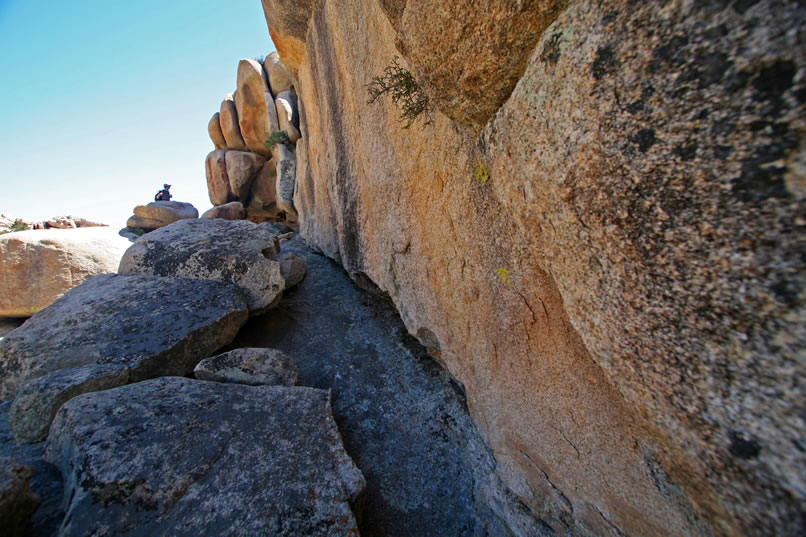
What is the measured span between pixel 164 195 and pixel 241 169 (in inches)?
198

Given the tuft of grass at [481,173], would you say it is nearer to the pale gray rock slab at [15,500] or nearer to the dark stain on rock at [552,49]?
the dark stain on rock at [552,49]

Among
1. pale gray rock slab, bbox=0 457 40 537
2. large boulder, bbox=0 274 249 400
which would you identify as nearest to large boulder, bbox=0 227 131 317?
large boulder, bbox=0 274 249 400

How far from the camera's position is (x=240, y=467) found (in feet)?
8.02

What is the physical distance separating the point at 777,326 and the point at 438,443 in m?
3.12

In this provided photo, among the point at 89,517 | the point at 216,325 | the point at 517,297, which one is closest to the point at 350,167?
the point at 216,325

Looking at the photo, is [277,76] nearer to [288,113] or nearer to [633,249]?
[288,113]

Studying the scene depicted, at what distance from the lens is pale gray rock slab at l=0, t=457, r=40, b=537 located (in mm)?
1874

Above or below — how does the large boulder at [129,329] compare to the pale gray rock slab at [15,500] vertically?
above

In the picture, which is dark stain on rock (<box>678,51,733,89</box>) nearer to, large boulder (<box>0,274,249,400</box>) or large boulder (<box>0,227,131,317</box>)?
large boulder (<box>0,274,249,400</box>)

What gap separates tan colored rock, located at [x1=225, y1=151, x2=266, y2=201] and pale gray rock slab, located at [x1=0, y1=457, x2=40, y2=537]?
16.4 meters

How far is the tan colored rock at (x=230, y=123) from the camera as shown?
1639cm

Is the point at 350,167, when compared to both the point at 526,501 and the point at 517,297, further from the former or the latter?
the point at 526,501

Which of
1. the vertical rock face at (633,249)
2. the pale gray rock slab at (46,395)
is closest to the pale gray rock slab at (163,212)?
the pale gray rock slab at (46,395)

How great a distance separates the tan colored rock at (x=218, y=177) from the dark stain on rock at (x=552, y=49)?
18.2 meters
